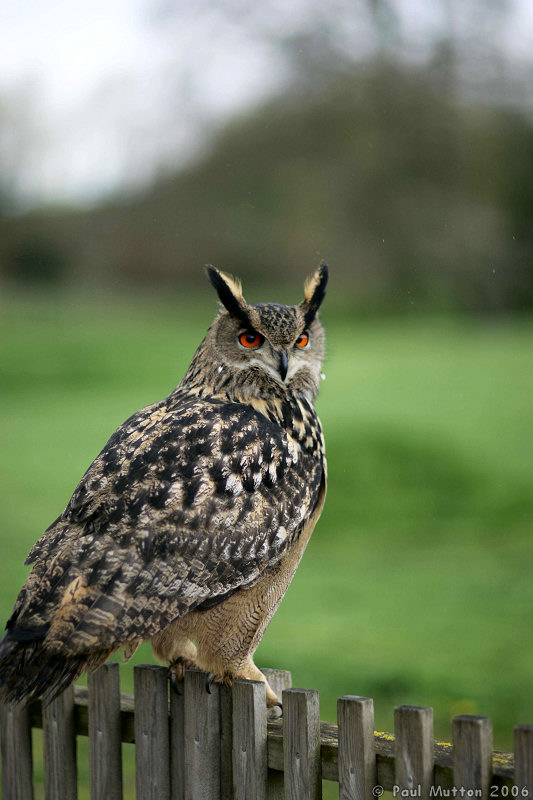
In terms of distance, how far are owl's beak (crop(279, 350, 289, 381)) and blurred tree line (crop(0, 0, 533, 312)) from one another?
4.26 m

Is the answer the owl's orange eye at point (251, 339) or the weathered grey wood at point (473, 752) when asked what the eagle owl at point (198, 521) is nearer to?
the owl's orange eye at point (251, 339)

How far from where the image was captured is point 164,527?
1.39 m

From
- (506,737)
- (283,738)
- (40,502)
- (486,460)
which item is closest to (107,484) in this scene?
(283,738)

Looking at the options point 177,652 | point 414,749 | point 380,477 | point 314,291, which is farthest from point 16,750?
point 380,477

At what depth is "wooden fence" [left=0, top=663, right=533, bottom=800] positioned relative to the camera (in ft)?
3.73

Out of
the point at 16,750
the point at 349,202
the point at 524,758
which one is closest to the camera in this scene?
the point at 524,758

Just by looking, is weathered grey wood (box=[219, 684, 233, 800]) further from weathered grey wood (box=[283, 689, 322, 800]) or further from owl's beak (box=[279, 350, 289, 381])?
owl's beak (box=[279, 350, 289, 381])

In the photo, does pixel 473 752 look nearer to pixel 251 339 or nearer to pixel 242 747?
pixel 242 747

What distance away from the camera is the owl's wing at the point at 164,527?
4.36ft

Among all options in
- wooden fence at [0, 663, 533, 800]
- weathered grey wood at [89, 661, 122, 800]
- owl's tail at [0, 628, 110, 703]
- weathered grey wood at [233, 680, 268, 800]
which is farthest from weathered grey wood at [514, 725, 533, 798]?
weathered grey wood at [89, 661, 122, 800]

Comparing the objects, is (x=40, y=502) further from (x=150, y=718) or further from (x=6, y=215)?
(x=150, y=718)

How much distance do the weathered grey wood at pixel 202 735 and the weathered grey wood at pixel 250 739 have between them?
5 cm

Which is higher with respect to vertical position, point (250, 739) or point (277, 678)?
point (277, 678)

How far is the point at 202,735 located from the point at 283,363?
2.08ft
